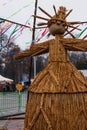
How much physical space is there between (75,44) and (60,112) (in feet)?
3.62

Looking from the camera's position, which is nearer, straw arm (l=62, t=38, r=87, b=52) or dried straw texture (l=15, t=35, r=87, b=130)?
dried straw texture (l=15, t=35, r=87, b=130)

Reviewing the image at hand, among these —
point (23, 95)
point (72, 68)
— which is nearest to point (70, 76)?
point (72, 68)

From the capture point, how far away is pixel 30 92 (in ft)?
19.6

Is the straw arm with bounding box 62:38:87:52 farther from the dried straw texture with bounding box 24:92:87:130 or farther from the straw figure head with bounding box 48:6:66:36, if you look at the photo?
the dried straw texture with bounding box 24:92:87:130

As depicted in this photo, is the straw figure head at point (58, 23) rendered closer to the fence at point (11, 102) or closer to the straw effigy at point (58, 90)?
the straw effigy at point (58, 90)

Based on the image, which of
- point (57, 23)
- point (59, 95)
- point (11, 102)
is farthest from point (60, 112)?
point (11, 102)

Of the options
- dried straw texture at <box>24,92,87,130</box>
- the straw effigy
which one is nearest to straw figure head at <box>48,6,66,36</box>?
the straw effigy

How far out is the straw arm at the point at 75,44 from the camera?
19.1ft

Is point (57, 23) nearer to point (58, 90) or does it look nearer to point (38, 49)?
point (38, 49)

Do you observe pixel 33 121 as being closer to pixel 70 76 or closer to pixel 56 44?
pixel 70 76

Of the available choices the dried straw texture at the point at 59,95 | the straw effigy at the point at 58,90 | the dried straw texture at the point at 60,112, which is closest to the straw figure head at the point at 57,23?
the straw effigy at the point at 58,90

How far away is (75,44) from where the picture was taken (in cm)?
589

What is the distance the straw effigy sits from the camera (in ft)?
18.2

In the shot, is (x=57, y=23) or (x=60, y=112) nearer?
(x=60, y=112)
